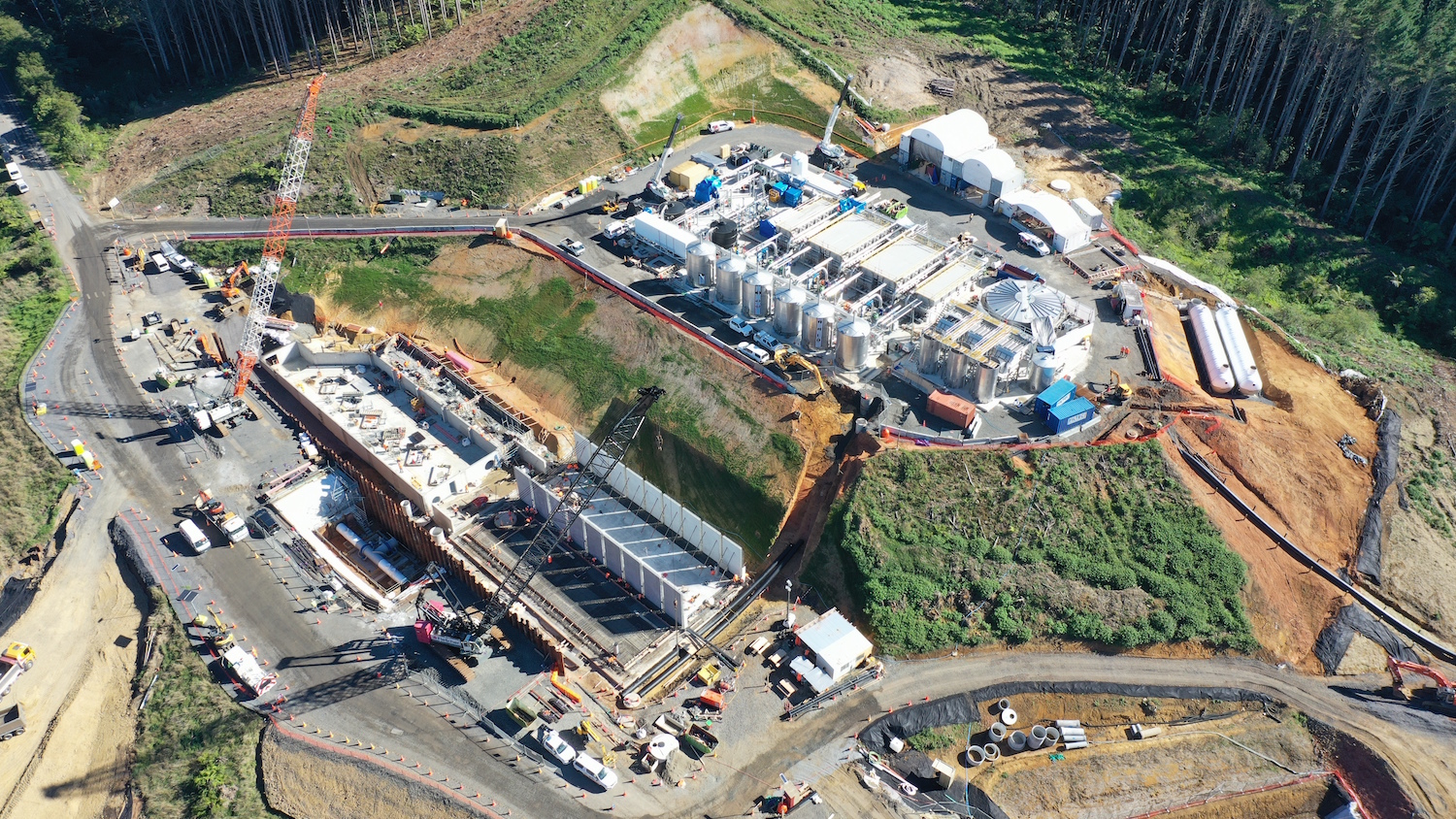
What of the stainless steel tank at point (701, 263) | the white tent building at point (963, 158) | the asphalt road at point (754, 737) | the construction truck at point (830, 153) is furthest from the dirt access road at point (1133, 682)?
the construction truck at point (830, 153)

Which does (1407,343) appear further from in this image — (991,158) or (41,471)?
(41,471)

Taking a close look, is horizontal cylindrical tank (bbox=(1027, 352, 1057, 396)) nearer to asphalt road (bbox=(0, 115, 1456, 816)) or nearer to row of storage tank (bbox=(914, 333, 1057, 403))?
row of storage tank (bbox=(914, 333, 1057, 403))

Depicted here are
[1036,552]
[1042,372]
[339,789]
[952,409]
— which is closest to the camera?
[339,789]

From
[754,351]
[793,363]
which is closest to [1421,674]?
[793,363]

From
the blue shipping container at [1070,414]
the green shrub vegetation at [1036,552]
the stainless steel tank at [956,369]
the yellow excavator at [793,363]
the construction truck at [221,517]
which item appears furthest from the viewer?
the yellow excavator at [793,363]

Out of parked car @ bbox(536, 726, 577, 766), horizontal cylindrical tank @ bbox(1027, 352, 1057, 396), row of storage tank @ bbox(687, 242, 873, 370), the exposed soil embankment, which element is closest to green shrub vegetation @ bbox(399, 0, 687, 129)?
row of storage tank @ bbox(687, 242, 873, 370)

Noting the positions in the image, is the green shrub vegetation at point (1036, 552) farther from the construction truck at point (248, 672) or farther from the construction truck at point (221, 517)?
the construction truck at point (221, 517)

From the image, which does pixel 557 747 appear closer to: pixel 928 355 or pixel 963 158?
pixel 928 355
